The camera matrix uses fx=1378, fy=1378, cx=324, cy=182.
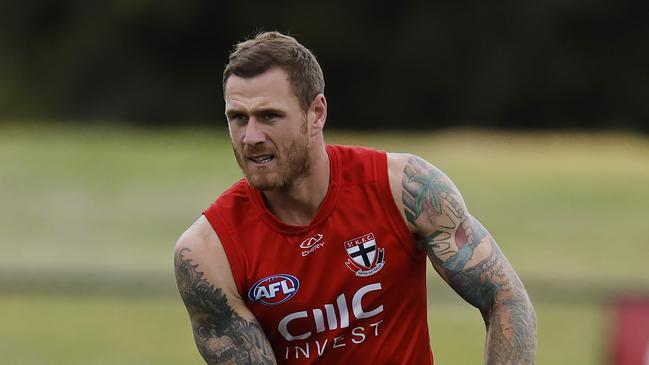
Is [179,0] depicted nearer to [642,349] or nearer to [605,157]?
[605,157]

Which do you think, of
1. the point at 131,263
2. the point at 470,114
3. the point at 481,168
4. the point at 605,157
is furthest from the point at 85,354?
the point at 470,114

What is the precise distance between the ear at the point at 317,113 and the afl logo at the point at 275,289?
1.87ft

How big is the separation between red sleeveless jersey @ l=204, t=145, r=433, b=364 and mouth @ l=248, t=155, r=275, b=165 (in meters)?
0.37

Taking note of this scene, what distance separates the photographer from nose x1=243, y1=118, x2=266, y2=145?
4.92 meters

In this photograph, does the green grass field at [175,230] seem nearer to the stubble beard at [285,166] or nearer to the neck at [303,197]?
the neck at [303,197]

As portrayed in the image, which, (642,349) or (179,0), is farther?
(179,0)

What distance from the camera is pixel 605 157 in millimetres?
20250

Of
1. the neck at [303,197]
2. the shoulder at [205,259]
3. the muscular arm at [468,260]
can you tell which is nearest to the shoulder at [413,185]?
the muscular arm at [468,260]

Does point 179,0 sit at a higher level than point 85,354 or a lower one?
higher

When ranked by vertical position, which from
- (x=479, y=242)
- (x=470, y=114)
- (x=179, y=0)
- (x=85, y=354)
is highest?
(x=179, y=0)

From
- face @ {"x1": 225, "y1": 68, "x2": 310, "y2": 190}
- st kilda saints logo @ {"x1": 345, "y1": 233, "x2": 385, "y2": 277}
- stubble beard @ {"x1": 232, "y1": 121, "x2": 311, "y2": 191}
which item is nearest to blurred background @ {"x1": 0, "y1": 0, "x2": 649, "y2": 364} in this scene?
st kilda saints logo @ {"x1": 345, "y1": 233, "x2": 385, "y2": 277}

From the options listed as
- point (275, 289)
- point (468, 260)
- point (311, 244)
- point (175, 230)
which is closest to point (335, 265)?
point (311, 244)

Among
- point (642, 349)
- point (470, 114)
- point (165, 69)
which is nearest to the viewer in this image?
point (642, 349)

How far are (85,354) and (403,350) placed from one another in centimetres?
738
